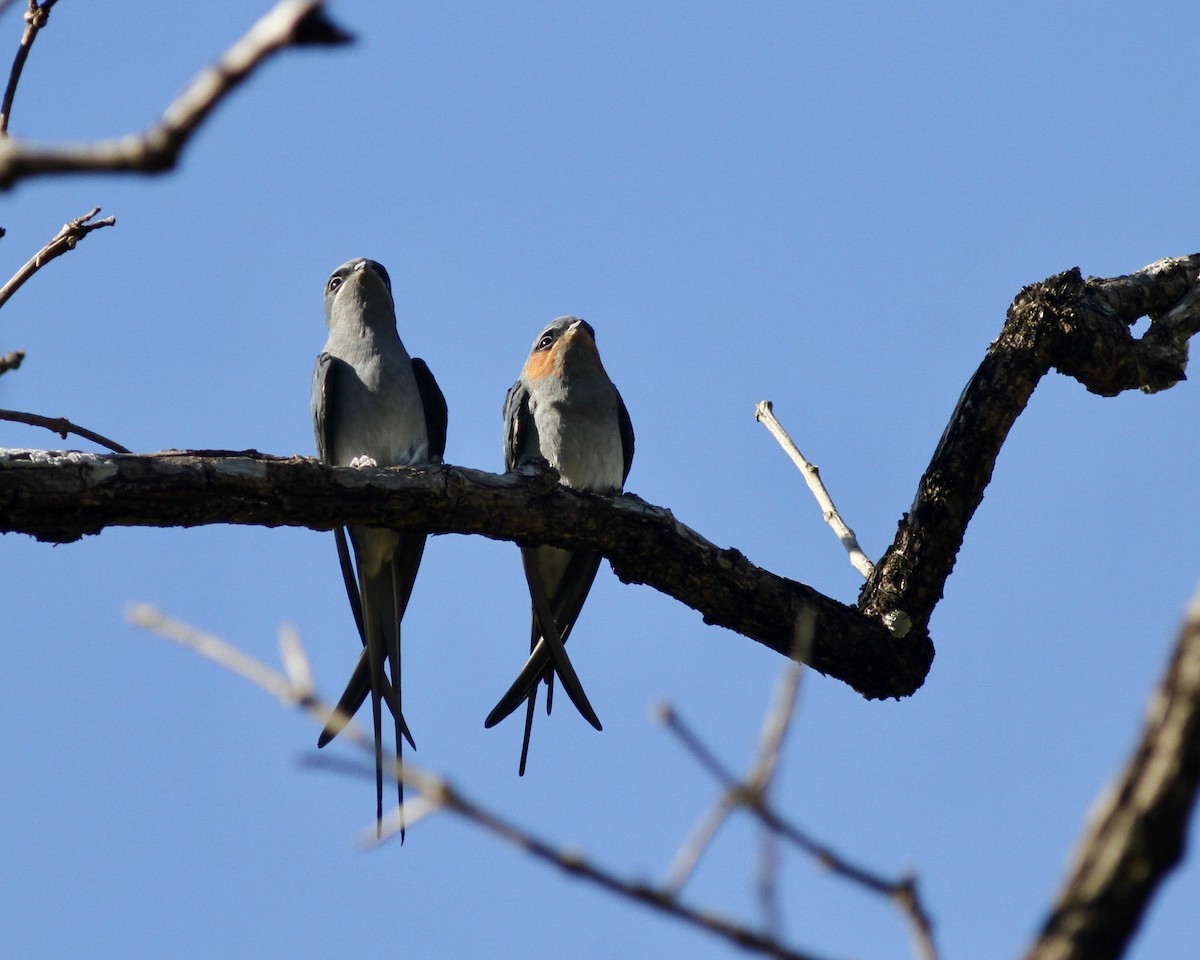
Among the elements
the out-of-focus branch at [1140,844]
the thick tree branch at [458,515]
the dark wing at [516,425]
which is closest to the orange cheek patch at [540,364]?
the dark wing at [516,425]

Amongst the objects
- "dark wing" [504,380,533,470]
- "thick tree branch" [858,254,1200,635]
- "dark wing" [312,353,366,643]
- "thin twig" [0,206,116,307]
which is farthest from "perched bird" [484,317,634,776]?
"thin twig" [0,206,116,307]

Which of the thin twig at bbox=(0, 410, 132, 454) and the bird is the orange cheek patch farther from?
the thin twig at bbox=(0, 410, 132, 454)

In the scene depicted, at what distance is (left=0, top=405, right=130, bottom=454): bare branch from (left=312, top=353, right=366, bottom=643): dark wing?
268 cm

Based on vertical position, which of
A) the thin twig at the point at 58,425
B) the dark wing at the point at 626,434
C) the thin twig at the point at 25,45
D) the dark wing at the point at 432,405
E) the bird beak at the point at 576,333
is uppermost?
the bird beak at the point at 576,333

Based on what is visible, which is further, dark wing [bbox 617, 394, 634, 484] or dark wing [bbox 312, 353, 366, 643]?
dark wing [bbox 617, 394, 634, 484]

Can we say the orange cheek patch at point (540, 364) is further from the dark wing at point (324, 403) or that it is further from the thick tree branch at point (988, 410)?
the thick tree branch at point (988, 410)

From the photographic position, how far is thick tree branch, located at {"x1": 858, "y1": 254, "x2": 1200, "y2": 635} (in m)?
6.28

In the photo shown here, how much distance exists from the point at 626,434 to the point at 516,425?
759 mm

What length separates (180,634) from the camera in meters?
1.58

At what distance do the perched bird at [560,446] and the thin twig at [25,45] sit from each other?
404cm

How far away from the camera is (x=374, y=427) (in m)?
7.57

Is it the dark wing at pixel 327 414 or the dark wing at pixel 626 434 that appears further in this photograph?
the dark wing at pixel 626 434

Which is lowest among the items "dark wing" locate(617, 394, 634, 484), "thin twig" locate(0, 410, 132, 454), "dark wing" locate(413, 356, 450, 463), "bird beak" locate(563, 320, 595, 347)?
"thin twig" locate(0, 410, 132, 454)

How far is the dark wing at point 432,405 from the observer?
8.00 meters
